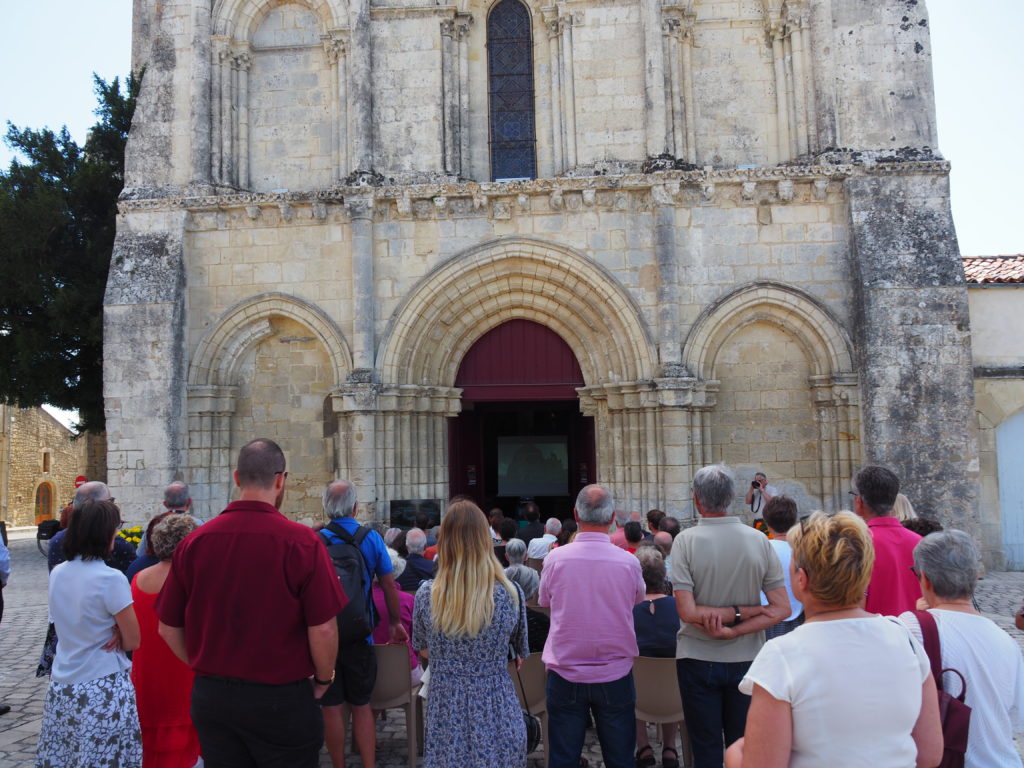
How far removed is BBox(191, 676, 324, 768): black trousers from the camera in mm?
2822

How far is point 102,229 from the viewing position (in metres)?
14.9

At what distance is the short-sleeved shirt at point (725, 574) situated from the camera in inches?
135

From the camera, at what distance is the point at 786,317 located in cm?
996

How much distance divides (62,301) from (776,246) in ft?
37.7

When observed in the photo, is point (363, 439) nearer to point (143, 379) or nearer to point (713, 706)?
point (143, 379)

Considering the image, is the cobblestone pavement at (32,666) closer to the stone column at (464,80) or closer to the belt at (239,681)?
the belt at (239,681)

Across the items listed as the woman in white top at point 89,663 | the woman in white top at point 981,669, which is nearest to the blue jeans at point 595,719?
the woman in white top at point 981,669

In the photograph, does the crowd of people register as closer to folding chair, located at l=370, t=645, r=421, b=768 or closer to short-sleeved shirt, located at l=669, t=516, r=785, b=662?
short-sleeved shirt, located at l=669, t=516, r=785, b=662

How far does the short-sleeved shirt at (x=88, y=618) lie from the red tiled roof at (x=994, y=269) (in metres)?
11.1

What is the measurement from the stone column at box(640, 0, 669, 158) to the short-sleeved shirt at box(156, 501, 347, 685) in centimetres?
831

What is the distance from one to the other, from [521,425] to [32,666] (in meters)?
8.74

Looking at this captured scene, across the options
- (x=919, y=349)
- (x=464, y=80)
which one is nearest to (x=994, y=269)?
(x=919, y=349)

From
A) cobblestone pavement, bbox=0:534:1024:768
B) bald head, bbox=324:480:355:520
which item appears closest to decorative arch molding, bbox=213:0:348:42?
cobblestone pavement, bbox=0:534:1024:768

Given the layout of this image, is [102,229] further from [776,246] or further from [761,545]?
[761,545]
